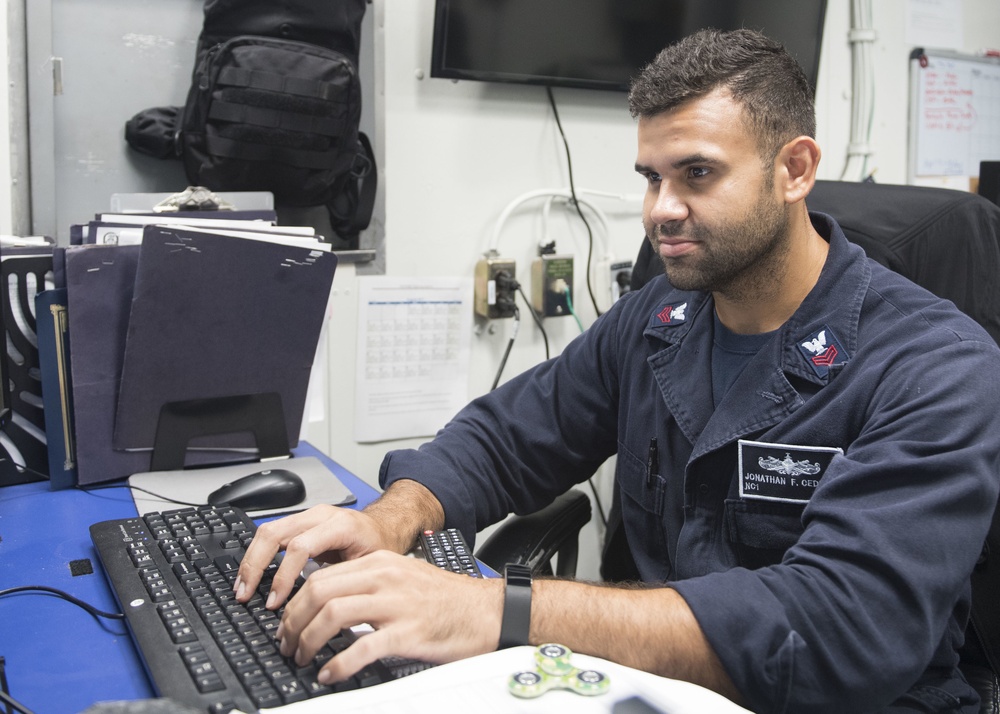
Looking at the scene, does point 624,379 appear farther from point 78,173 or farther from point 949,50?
point 949,50

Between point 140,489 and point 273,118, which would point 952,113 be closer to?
point 273,118

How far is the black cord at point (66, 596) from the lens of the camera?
837 mm

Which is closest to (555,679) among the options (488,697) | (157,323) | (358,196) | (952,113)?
(488,697)

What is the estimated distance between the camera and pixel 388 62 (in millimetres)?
1901

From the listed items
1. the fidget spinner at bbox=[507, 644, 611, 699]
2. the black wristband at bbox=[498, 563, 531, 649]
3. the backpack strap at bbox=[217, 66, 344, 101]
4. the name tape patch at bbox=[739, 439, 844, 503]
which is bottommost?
the black wristband at bbox=[498, 563, 531, 649]

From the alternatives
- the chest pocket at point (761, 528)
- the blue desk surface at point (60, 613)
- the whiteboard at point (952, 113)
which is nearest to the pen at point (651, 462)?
the chest pocket at point (761, 528)

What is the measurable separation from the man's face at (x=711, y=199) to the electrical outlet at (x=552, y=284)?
96 centimetres

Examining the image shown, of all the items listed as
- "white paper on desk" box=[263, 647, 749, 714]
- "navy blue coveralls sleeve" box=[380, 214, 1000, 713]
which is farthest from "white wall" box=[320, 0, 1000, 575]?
"white paper on desk" box=[263, 647, 749, 714]

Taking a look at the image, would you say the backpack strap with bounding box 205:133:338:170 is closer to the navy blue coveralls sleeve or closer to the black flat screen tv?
the black flat screen tv

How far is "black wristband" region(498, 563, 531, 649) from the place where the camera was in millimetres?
772

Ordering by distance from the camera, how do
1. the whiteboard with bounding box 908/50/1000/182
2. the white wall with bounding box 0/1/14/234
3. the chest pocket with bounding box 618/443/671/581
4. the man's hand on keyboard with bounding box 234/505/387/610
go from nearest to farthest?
1. the man's hand on keyboard with bounding box 234/505/387/610
2. the chest pocket with bounding box 618/443/671/581
3. the white wall with bounding box 0/1/14/234
4. the whiteboard with bounding box 908/50/1000/182

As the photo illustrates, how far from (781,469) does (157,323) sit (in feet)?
2.72

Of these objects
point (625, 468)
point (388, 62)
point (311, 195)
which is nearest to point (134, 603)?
point (625, 468)

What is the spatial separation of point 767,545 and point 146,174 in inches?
53.9
